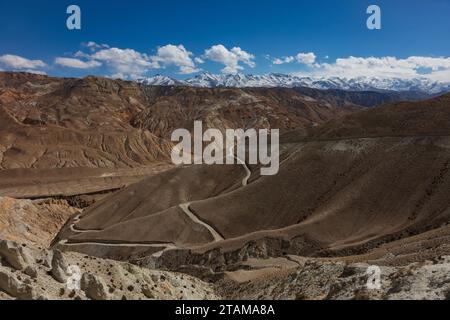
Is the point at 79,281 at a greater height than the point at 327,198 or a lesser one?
greater

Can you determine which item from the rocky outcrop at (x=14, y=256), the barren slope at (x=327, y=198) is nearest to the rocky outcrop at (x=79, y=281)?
the rocky outcrop at (x=14, y=256)

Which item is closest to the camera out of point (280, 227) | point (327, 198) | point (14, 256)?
point (14, 256)

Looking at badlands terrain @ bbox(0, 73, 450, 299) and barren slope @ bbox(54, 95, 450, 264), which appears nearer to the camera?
badlands terrain @ bbox(0, 73, 450, 299)

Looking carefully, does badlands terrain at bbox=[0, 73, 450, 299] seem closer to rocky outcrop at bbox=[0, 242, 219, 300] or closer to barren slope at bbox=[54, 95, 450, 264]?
rocky outcrop at bbox=[0, 242, 219, 300]

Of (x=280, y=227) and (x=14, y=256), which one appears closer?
(x=14, y=256)

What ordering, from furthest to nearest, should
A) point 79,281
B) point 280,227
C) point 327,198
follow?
1. point 327,198
2. point 280,227
3. point 79,281

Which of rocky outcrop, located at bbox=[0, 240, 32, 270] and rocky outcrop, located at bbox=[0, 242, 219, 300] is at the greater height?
rocky outcrop, located at bbox=[0, 240, 32, 270]

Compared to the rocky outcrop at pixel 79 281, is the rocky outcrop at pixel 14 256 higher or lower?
higher

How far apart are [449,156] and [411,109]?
21.9 m

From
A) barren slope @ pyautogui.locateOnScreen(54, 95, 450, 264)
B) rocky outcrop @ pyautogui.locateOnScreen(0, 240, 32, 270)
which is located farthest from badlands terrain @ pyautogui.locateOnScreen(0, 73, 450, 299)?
barren slope @ pyautogui.locateOnScreen(54, 95, 450, 264)

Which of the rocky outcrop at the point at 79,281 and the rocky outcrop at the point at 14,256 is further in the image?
the rocky outcrop at the point at 14,256

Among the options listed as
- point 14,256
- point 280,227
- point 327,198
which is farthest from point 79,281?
point 327,198

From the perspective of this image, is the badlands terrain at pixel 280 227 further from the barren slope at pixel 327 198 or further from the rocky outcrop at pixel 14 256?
the barren slope at pixel 327 198

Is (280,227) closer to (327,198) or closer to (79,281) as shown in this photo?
(327,198)
